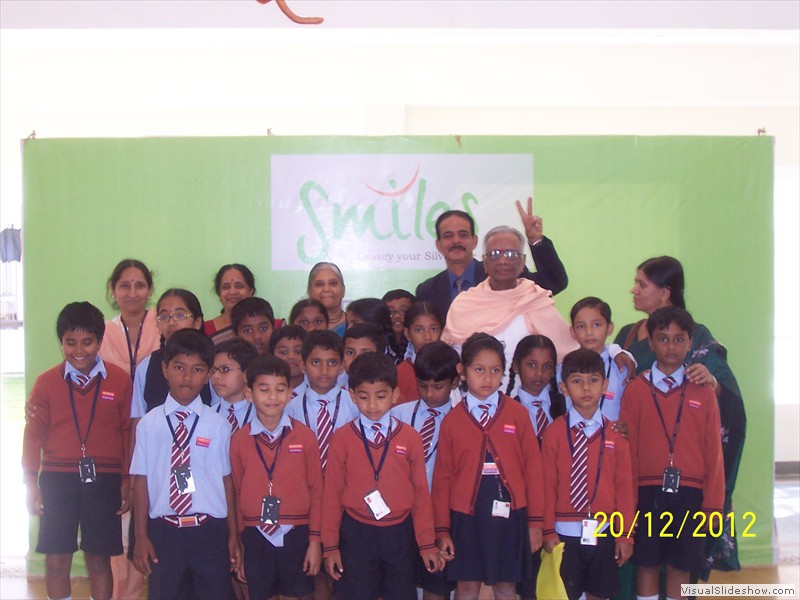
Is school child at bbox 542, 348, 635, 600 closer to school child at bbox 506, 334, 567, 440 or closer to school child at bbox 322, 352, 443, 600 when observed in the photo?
school child at bbox 506, 334, 567, 440

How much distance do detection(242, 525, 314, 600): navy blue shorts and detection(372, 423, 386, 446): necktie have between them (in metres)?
0.38

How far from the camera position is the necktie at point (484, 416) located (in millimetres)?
2689

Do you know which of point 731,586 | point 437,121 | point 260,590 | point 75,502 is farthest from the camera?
point 437,121

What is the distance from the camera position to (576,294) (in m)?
4.15

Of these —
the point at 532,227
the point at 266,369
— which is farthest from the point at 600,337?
the point at 266,369

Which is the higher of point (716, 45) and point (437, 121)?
point (716, 45)

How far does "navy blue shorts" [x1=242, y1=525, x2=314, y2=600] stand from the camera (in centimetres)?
259

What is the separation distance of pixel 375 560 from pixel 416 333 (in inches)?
36.1

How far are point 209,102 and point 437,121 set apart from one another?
1789 millimetres

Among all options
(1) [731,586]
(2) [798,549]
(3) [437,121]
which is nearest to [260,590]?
(1) [731,586]

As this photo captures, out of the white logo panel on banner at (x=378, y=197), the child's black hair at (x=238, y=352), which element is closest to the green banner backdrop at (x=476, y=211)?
the white logo panel on banner at (x=378, y=197)

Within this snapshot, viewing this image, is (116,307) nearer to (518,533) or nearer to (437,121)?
(518,533)

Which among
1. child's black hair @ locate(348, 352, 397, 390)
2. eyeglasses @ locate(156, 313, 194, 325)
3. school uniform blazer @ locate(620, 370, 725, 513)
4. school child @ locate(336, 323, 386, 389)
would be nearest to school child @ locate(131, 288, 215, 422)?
eyeglasses @ locate(156, 313, 194, 325)

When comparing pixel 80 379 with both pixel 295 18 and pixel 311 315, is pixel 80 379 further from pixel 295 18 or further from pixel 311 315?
pixel 295 18
